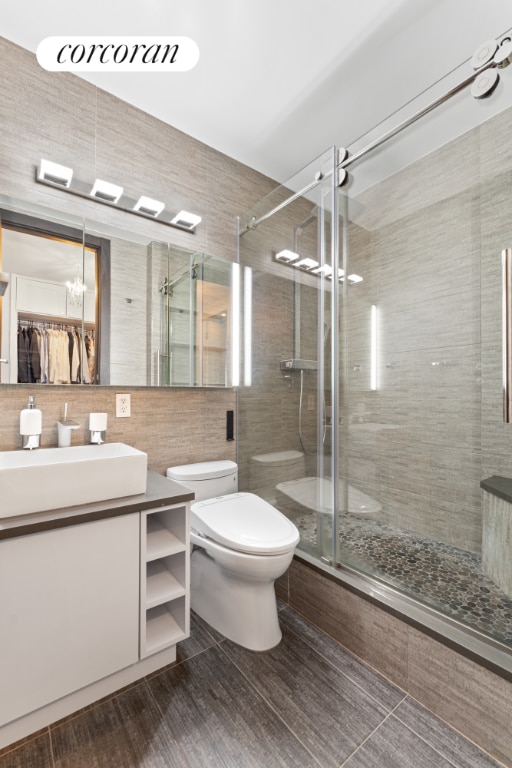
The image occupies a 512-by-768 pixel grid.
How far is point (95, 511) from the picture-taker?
1188 mm

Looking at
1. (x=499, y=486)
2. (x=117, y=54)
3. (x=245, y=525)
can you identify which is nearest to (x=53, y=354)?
(x=245, y=525)

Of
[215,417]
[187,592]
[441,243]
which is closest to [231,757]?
[187,592]

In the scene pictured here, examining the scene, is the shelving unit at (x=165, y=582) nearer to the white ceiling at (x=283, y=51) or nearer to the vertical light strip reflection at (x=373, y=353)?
the vertical light strip reflection at (x=373, y=353)

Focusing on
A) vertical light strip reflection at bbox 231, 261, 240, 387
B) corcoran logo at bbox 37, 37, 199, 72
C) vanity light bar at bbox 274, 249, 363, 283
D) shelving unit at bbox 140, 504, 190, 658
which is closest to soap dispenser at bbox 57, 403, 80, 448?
shelving unit at bbox 140, 504, 190, 658

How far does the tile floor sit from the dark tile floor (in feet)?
1.13

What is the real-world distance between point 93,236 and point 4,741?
1.89 m

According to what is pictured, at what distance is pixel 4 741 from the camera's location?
1100mm

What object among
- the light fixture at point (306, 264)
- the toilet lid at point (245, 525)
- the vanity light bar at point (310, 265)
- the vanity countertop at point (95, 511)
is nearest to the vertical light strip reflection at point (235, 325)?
the vanity light bar at point (310, 265)

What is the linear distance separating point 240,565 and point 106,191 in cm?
183

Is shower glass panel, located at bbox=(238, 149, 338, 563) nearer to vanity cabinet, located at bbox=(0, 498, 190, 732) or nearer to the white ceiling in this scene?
the white ceiling

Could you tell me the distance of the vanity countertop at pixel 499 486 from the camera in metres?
Result: 1.64

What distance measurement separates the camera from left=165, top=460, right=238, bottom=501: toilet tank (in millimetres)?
1908

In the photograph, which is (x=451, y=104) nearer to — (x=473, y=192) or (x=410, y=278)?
(x=473, y=192)

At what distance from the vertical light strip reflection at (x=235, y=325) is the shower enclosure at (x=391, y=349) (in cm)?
12
